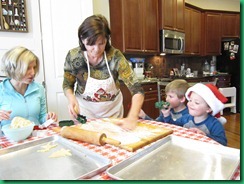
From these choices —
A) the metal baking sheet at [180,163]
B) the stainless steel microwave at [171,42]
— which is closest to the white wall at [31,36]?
the metal baking sheet at [180,163]

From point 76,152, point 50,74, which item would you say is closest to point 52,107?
point 50,74

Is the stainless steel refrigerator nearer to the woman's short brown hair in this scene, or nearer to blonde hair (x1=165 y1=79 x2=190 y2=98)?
blonde hair (x1=165 y1=79 x2=190 y2=98)

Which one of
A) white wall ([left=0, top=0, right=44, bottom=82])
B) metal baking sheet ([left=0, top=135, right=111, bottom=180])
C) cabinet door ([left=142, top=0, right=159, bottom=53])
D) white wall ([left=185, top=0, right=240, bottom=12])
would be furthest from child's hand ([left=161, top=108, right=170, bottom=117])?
white wall ([left=185, top=0, right=240, bottom=12])

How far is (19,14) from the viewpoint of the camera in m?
2.04

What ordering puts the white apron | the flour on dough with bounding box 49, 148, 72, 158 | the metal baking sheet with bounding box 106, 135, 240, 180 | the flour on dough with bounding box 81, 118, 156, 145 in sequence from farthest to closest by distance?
the white apron, the flour on dough with bounding box 81, 118, 156, 145, the flour on dough with bounding box 49, 148, 72, 158, the metal baking sheet with bounding box 106, 135, 240, 180

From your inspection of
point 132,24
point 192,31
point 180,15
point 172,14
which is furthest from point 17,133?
point 192,31

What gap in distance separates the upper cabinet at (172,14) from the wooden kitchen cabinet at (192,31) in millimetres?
261

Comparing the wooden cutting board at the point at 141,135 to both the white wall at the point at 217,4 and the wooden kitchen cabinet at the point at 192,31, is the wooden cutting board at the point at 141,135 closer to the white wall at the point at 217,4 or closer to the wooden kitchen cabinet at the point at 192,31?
the wooden kitchen cabinet at the point at 192,31

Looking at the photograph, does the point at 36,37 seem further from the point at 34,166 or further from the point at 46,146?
the point at 34,166

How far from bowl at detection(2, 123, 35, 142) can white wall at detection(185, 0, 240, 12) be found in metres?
4.58

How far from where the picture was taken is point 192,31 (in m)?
4.15

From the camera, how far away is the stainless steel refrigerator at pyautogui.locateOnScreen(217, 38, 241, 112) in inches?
167

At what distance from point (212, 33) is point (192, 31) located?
2.13 ft

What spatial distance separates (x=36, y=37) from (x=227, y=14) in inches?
164
